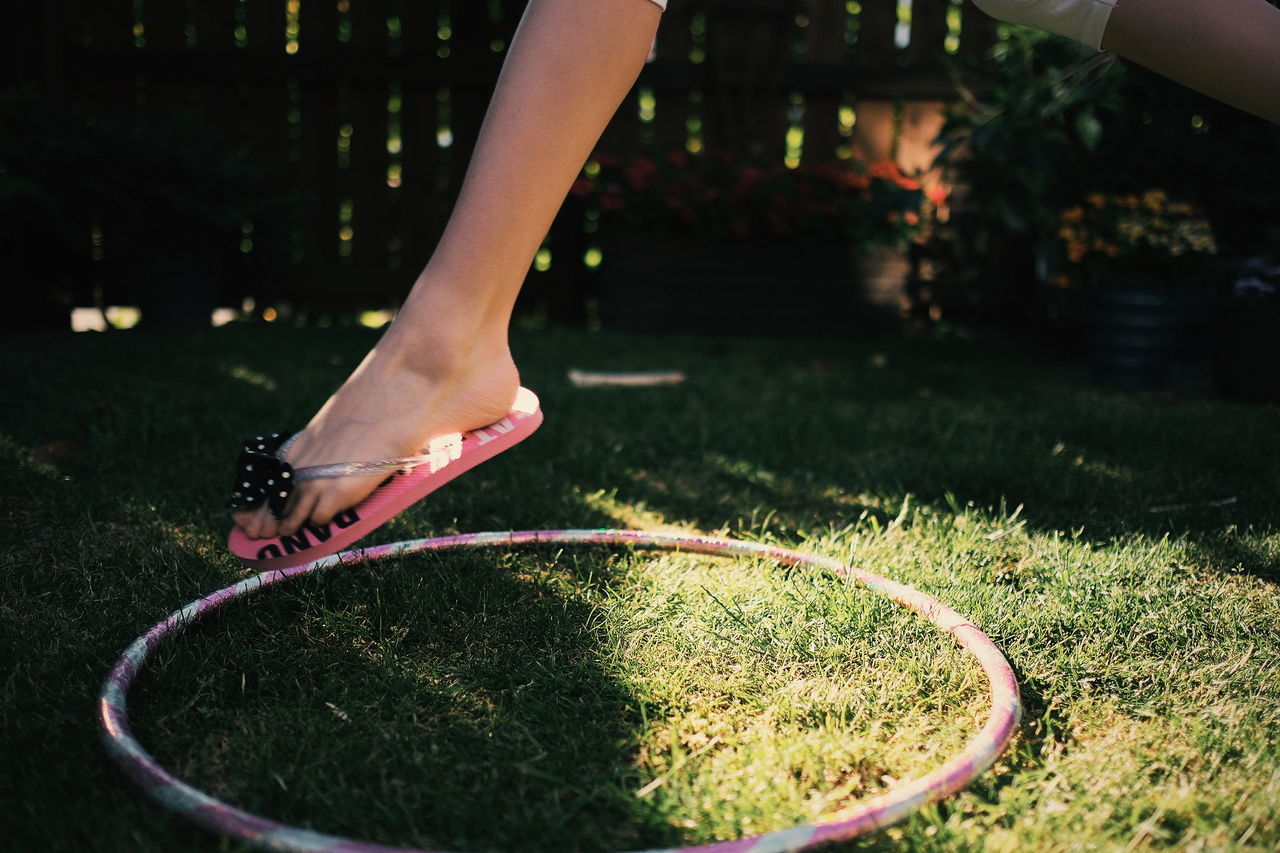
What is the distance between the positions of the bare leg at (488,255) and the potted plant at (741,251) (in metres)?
3.76

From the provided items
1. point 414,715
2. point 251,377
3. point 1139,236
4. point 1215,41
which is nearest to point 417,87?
point 251,377

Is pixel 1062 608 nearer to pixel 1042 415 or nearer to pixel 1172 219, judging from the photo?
pixel 1042 415

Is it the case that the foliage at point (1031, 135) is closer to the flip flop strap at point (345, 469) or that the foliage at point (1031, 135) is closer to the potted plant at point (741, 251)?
the potted plant at point (741, 251)

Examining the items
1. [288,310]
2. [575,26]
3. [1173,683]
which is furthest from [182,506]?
[288,310]

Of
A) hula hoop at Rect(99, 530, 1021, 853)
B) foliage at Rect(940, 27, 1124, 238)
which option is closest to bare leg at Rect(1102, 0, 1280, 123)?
hula hoop at Rect(99, 530, 1021, 853)

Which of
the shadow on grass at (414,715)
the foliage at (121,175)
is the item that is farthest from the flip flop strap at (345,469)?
the foliage at (121,175)

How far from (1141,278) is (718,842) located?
11.2 feet

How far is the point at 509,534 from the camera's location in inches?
67.6

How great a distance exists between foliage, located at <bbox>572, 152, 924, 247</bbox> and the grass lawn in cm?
269

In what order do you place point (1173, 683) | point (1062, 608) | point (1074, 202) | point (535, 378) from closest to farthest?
point (1173, 683) → point (1062, 608) → point (535, 378) → point (1074, 202)

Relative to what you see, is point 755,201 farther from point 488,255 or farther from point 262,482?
point 262,482

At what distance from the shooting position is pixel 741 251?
16.7 ft

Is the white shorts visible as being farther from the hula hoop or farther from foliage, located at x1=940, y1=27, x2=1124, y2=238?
foliage, located at x1=940, y1=27, x2=1124, y2=238

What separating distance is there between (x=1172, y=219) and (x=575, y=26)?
336 cm
